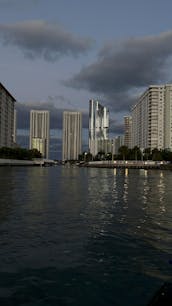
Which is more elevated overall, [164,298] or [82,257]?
[164,298]

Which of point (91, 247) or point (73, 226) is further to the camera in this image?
point (73, 226)

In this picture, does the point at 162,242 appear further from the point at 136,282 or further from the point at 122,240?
the point at 136,282

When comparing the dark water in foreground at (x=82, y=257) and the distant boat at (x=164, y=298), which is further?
the dark water in foreground at (x=82, y=257)

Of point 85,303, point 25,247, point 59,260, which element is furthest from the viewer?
point 25,247

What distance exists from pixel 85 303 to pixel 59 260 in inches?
154

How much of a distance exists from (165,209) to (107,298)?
1910 cm

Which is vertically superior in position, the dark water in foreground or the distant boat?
the distant boat

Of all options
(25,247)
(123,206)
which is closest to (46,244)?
(25,247)

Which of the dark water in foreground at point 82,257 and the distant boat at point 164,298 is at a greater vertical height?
the distant boat at point 164,298

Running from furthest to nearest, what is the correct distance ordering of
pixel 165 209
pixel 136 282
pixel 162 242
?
pixel 165 209 → pixel 162 242 → pixel 136 282

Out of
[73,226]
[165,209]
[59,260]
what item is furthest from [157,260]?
[165,209]

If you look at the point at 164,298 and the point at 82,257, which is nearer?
the point at 164,298

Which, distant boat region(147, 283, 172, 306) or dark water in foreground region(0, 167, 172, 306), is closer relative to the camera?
distant boat region(147, 283, 172, 306)

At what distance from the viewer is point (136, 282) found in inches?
460
